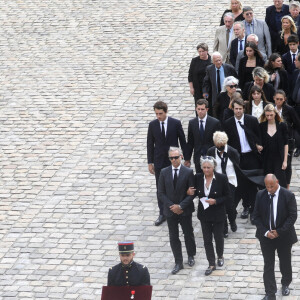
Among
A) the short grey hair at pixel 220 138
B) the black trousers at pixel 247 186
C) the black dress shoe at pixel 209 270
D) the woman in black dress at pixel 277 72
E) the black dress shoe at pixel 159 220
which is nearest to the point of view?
the black dress shoe at pixel 209 270

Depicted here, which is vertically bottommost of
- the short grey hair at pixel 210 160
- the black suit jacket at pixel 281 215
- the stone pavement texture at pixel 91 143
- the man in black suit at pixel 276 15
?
the stone pavement texture at pixel 91 143

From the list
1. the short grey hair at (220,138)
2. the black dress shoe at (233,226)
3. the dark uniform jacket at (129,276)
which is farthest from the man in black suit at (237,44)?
the dark uniform jacket at (129,276)

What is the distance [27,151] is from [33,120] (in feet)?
5.06

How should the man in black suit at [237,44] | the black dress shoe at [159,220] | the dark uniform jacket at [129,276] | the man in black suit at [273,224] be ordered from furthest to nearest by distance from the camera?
the man in black suit at [237,44], the black dress shoe at [159,220], the man in black suit at [273,224], the dark uniform jacket at [129,276]

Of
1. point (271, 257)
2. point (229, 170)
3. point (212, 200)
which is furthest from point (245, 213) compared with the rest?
point (271, 257)

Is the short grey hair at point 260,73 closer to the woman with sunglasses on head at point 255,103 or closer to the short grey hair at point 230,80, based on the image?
the short grey hair at point 230,80

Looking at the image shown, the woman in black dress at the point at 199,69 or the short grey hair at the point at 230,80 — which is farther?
the woman in black dress at the point at 199,69

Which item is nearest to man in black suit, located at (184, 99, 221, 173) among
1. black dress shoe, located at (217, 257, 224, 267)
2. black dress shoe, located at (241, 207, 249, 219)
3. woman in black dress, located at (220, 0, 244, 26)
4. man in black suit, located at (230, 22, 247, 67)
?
black dress shoe, located at (241, 207, 249, 219)

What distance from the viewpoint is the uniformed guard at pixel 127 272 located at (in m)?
11.8

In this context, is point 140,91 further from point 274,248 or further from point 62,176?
point 274,248

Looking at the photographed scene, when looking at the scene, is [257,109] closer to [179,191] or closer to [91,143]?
[179,191]

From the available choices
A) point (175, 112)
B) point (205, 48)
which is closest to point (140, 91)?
point (175, 112)

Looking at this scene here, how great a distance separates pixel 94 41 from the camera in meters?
24.2

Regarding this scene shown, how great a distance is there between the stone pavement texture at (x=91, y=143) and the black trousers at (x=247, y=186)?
1.18 ft
